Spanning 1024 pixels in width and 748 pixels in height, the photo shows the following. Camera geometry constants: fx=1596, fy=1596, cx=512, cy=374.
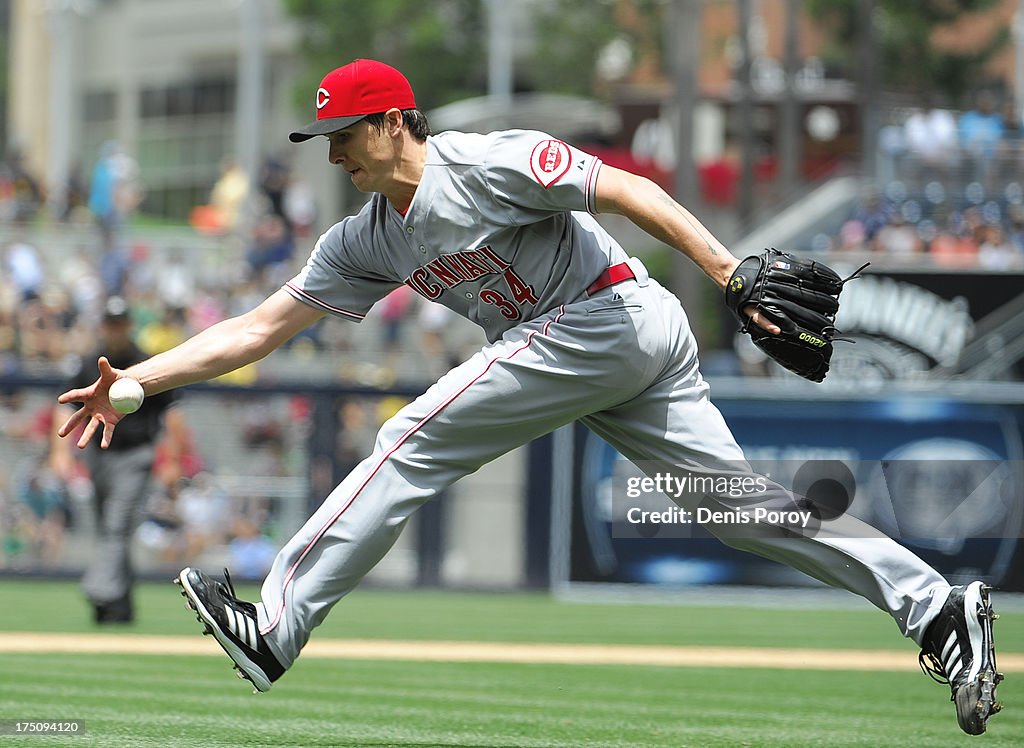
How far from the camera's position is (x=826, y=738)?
5516 mm

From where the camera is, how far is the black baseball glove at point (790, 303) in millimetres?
4734

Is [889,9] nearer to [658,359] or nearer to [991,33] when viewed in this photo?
[991,33]

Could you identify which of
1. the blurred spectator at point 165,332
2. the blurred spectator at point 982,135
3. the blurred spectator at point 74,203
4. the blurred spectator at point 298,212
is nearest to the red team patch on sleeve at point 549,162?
the blurred spectator at point 165,332

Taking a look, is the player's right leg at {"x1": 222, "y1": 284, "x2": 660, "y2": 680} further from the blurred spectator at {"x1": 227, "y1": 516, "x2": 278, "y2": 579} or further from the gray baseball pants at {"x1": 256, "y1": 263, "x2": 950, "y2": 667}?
the blurred spectator at {"x1": 227, "y1": 516, "x2": 278, "y2": 579}

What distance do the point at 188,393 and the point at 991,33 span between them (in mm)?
29511

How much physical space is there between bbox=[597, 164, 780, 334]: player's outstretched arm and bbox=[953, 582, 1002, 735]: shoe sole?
102 centimetres

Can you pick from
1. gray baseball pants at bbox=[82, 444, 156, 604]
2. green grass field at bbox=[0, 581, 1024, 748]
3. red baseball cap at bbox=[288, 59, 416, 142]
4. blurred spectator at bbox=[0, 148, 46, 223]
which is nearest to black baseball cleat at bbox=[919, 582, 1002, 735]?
green grass field at bbox=[0, 581, 1024, 748]

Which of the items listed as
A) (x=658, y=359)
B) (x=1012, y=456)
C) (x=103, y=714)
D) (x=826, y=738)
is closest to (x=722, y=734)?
(x=826, y=738)

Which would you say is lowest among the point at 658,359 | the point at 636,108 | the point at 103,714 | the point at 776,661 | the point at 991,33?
the point at 776,661

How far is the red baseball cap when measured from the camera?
191 inches

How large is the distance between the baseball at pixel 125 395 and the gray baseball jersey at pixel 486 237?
2.16 feet

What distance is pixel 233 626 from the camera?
15.6ft

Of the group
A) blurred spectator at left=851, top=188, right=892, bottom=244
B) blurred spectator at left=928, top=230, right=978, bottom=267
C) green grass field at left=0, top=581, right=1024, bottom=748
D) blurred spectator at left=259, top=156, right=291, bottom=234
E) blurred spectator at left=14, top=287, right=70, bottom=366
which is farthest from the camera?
blurred spectator at left=259, top=156, right=291, bottom=234

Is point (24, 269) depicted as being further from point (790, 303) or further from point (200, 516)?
point (790, 303)
